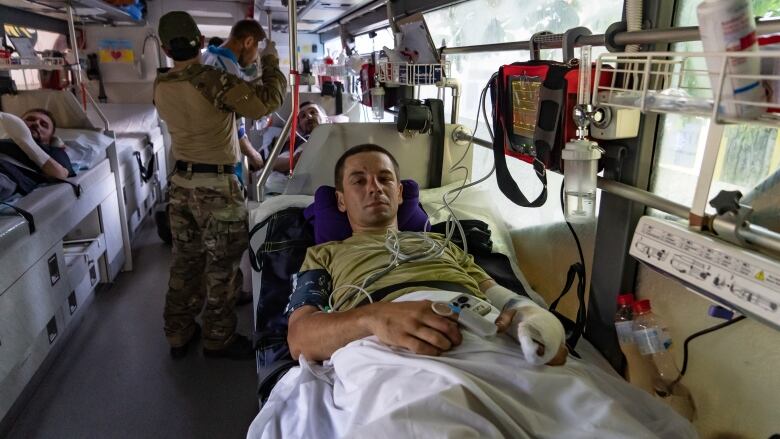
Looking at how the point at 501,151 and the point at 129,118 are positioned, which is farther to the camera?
the point at 129,118

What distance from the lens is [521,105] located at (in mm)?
1507

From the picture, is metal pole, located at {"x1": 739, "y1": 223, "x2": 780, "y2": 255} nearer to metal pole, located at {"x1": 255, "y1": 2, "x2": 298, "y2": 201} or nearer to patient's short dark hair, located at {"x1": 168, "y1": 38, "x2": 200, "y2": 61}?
metal pole, located at {"x1": 255, "y1": 2, "x2": 298, "y2": 201}

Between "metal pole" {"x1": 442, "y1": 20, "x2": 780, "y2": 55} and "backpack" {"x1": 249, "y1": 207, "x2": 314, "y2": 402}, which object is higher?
"metal pole" {"x1": 442, "y1": 20, "x2": 780, "y2": 55}

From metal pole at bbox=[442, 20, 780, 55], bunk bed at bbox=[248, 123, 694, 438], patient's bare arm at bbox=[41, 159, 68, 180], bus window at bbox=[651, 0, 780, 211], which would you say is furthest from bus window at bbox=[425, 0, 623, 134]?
patient's bare arm at bbox=[41, 159, 68, 180]

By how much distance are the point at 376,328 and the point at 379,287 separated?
324 mm

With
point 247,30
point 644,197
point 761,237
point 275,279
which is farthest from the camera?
point 247,30

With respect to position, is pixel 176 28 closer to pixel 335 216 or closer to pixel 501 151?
pixel 335 216

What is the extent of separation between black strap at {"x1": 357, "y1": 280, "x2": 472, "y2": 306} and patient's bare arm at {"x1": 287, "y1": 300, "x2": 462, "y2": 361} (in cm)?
→ 17

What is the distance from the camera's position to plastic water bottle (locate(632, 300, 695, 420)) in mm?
1337

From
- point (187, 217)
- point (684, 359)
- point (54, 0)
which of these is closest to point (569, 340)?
point (684, 359)

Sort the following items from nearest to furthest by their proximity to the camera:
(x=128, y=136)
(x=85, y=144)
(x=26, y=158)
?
(x=26, y=158)
(x=85, y=144)
(x=128, y=136)

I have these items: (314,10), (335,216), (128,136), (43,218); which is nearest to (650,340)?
(335,216)

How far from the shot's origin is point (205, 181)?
2.50 meters

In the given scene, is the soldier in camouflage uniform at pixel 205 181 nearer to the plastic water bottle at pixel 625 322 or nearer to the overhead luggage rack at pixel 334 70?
the overhead luggage rack at pixel 334 70
